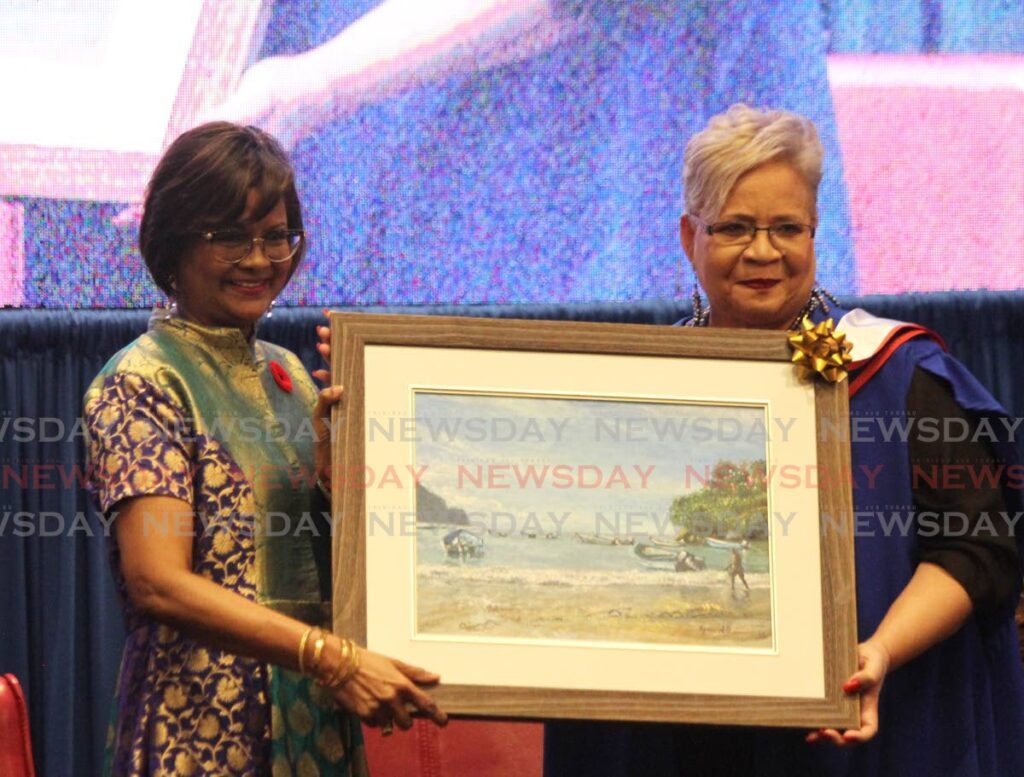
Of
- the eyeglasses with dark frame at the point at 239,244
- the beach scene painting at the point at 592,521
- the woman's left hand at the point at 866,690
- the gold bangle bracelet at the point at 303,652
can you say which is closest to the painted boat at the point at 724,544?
the beach scene painting at the point at 592,521

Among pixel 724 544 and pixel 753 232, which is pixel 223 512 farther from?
pixel 753 232

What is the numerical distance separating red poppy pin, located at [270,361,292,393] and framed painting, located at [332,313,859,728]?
20 cm

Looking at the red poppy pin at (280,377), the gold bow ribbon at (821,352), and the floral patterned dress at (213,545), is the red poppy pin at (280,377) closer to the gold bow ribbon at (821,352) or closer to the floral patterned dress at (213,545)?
the floral patterned dress at (213,545)

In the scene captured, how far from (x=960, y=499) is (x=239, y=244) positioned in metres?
0.97

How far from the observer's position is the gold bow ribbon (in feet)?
6.78

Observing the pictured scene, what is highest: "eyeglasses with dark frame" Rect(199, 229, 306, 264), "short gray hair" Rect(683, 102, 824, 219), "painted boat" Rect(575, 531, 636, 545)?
"short gray hair" Rect(683, 102, 824, 219)

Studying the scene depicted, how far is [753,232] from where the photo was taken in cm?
224

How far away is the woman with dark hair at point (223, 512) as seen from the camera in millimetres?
1895

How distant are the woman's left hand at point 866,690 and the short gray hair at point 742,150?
62cm

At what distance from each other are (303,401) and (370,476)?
26 cm

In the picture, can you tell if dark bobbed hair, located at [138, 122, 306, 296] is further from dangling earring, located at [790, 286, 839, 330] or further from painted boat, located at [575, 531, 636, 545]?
dangling earring, located at [790, 286, 839, 330]

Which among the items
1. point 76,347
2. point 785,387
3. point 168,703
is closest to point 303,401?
point 168,703

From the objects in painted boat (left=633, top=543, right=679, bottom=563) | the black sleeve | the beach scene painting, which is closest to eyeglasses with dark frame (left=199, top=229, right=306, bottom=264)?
the beach scene painting

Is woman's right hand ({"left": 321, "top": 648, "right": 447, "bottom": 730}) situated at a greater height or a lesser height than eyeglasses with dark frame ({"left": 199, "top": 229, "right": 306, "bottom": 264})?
lesser
